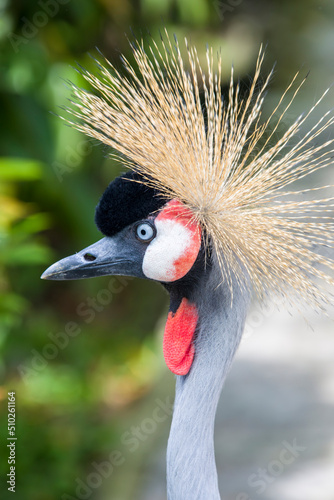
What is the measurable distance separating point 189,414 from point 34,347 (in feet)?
7.00

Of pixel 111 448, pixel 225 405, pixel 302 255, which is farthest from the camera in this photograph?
pixel 111 448

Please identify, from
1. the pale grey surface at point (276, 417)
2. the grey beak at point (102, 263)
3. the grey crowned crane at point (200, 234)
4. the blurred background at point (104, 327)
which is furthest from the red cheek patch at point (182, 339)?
the blurred background at point (104, 327)

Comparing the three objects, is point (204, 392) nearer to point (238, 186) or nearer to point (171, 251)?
point (171, 251)

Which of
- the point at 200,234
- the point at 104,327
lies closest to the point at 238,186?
the point at 200,234

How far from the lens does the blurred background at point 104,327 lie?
220 cm

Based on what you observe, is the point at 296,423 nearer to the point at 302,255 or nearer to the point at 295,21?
the point at 302,255

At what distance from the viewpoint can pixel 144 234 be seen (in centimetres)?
108

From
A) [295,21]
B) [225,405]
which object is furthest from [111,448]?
[295,21]

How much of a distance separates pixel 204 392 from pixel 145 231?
31 centimetres

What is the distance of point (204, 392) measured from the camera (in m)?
1.07

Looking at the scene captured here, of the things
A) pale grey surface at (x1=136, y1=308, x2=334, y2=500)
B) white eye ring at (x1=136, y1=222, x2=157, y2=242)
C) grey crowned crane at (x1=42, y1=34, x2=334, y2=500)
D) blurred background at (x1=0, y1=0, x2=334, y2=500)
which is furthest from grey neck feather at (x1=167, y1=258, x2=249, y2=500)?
blurred background at (x1=0, y1=0, x2=334, y2=500)

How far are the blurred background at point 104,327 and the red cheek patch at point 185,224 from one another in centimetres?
82

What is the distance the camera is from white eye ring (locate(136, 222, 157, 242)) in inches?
41.9

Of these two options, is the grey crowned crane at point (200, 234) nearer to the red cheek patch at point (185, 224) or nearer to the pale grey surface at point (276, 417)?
the red cheek patch at point (185, 224)
